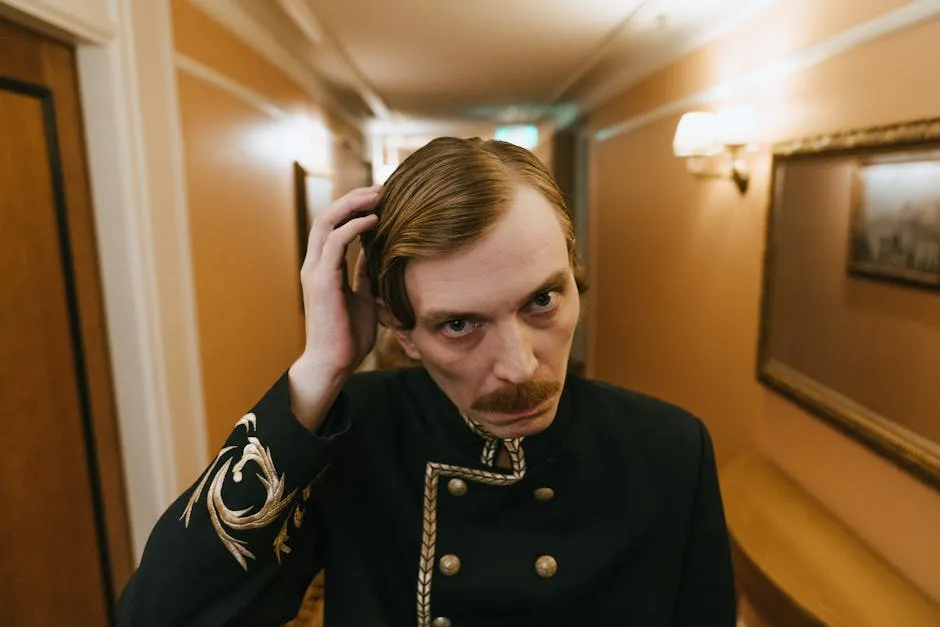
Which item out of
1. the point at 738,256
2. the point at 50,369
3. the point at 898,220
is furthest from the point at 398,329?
the point at 738,256

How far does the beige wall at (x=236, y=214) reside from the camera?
1981mm

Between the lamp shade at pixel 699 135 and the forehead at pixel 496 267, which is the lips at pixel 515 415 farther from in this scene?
the lamp shade at pixel 699 135

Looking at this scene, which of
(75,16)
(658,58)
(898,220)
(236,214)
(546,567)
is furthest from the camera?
(658,58)

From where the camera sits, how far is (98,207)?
5.02 feet

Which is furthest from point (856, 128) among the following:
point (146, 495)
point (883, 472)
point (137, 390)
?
point (146, 495)

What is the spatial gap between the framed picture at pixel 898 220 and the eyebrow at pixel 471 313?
1.09 metres

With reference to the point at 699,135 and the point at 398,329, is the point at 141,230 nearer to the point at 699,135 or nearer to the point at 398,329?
the point at 398,329

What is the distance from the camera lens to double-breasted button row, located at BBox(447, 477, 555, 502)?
0.78m

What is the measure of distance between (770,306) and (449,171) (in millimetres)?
1748

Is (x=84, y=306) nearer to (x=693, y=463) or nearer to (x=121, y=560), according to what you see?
(x=121, y=560)

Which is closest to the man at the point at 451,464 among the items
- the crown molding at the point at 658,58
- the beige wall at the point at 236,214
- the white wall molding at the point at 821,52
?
the white wall molding at the point at 821,52

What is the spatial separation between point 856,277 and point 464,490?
1.35 metres

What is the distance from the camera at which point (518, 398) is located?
27.0 inches

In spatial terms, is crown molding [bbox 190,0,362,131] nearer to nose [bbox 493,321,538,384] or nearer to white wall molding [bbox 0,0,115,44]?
white wall molding [bbox 0,0,115,44]
